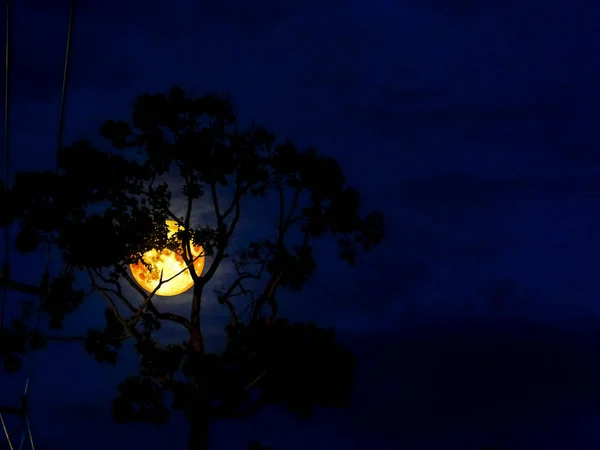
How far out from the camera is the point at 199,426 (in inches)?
499

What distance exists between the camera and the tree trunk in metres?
12.6

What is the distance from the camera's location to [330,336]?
13820mm

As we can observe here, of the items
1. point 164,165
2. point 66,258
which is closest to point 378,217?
point 164,165

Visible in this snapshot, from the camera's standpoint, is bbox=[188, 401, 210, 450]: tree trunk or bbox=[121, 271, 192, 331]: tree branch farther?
bbox=[121, 271, 192, 331]: tree branch

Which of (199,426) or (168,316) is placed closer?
(199,426)

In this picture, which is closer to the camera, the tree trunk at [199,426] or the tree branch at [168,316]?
the tree trunk at [199,426]

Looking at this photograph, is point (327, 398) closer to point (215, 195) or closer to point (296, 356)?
point (296, 356)

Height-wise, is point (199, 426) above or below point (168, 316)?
below

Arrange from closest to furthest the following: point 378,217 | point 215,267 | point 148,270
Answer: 1. point 148,270
2. point 215,267
3. point 378,217

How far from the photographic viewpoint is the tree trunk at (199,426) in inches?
495

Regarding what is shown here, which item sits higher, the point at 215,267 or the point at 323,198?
the point at 323,198

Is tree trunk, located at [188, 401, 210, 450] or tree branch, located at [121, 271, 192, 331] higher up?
tree branch, located at [121, 271, 192, 331]

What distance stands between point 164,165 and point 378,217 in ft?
15.0

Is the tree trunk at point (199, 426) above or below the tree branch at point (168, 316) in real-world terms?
below
